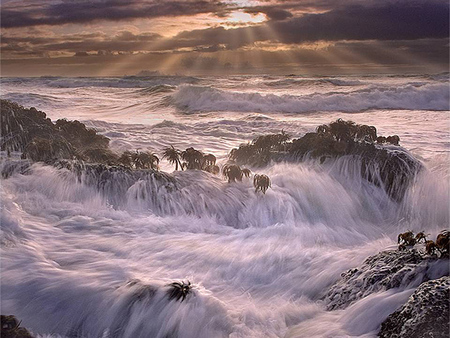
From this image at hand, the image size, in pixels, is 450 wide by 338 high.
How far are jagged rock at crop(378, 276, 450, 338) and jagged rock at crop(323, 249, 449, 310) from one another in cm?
32

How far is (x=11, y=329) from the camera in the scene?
3377 millimetres

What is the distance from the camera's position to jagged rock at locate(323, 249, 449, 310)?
342 cm

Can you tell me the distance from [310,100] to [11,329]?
25894mm

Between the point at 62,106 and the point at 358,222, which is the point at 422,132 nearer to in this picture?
the point at 358,222

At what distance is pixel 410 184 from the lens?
7.07 m

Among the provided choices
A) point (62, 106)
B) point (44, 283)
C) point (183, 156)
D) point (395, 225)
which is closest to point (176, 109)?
point (62, 106)

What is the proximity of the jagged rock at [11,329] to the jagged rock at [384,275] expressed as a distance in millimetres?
2576

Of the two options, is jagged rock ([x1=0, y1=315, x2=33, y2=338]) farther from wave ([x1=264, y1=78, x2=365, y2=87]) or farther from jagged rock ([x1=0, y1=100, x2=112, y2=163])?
wave ([x1=264, y1=78, x2=365, y2=87])

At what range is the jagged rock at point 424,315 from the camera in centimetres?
274

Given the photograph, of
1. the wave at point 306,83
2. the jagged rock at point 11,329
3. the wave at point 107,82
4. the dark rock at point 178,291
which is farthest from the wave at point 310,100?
the jagged rock at point 11,329

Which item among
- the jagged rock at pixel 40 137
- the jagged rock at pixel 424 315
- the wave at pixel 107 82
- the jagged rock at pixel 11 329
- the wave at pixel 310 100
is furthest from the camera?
the wave at pixel 107 82

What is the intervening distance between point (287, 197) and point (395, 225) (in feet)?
5.43

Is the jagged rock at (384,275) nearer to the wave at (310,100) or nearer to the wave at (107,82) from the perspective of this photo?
the wave at (310,100)

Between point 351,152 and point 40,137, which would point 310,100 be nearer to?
point 351,152
